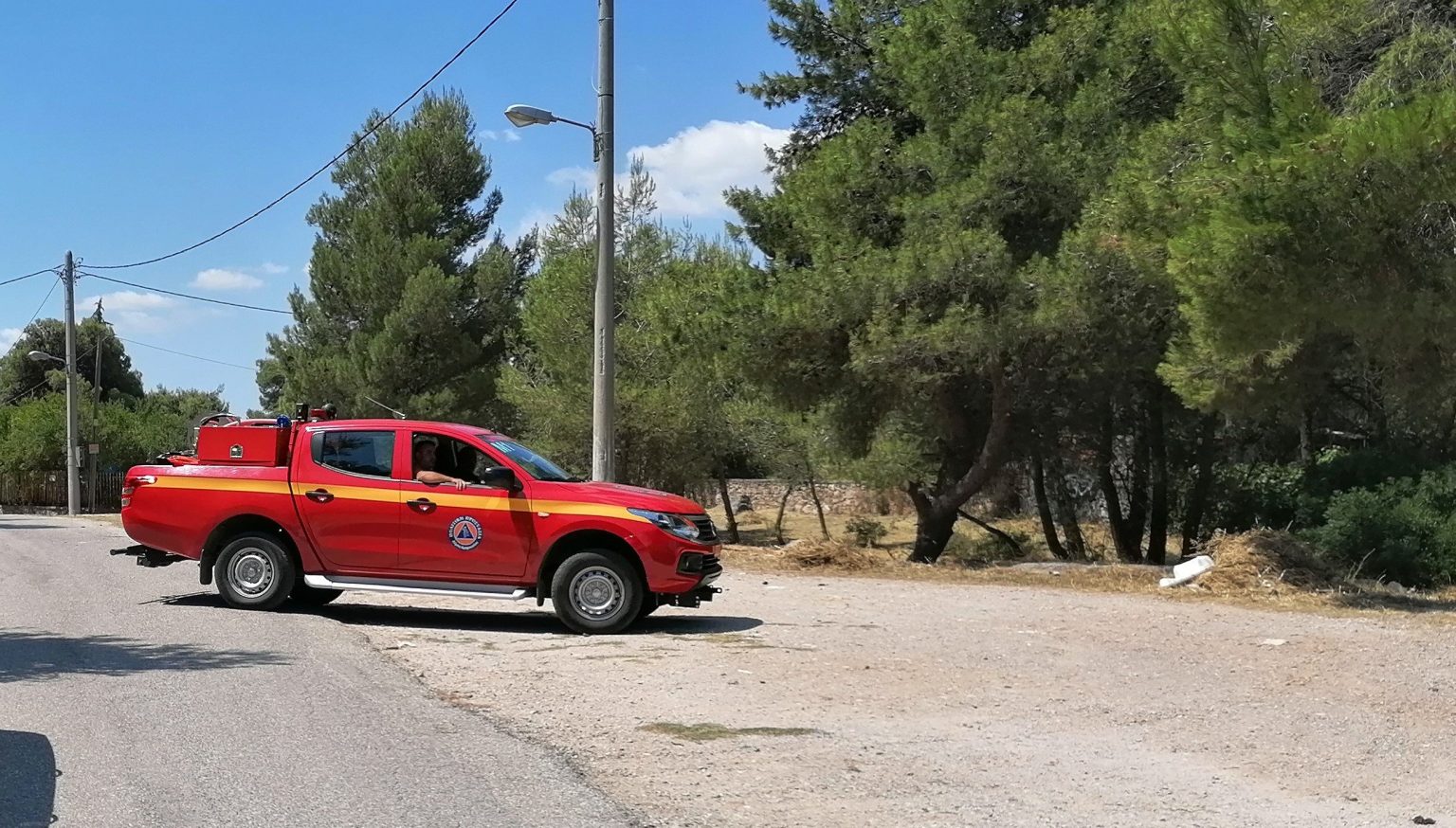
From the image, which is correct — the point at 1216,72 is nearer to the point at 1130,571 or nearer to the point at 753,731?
the point at 1130,571

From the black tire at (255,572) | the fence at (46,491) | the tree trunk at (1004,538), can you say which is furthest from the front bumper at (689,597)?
the fence at (46,491)

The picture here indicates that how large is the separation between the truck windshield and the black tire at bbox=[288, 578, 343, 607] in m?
2.52

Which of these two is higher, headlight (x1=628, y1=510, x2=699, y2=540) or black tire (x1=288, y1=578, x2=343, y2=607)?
headlight (x1=628, y1=510, x2=699, y2=540)

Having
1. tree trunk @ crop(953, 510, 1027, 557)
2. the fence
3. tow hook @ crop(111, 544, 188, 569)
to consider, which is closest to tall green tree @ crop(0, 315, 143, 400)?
the fence

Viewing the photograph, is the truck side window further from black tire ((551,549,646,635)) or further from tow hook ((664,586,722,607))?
tow hook ((664,586,722,607))

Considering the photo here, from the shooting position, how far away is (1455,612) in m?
13.2

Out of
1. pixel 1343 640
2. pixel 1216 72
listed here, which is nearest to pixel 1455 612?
pixel 1343 640

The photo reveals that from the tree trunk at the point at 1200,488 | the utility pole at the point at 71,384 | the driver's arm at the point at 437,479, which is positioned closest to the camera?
the driver's arm at the point at 437,479

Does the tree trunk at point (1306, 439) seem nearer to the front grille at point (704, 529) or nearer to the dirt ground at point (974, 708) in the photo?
the dirt ground at point (974, 708)

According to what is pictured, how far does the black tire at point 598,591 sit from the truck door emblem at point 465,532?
2.62 ft

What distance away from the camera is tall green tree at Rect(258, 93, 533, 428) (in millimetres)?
37031

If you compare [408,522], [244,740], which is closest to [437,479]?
[408,522]

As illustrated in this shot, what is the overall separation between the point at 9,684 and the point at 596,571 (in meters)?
4.51

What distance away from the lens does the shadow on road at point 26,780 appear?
546cm
